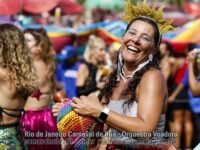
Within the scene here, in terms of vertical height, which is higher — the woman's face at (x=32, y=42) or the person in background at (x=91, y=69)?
the woman's face at (x=32, y=42)

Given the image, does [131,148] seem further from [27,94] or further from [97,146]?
[27,94]

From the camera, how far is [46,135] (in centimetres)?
540

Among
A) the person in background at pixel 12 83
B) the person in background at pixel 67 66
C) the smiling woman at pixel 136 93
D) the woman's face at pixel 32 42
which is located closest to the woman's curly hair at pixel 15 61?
the person in background at pixel 12 83

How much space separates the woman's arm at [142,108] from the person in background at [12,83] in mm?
789

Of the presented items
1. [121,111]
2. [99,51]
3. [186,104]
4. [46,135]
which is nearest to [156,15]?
[121,111]

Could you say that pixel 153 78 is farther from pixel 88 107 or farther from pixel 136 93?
pixel 88 107

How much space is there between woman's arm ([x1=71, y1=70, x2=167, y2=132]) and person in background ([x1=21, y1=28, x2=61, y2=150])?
6.36ft

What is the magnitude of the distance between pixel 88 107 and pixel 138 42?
57cm

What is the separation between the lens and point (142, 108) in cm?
346

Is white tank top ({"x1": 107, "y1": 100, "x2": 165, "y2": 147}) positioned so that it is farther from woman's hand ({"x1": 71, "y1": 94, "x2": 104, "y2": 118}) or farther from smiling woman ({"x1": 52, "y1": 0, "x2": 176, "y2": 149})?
woman's hand ({"x1": 71, "y1": 94, "x2": 104, "y2": 118})

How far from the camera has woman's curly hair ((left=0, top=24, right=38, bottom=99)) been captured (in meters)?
4.22

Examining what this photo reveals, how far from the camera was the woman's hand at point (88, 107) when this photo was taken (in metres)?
3.44

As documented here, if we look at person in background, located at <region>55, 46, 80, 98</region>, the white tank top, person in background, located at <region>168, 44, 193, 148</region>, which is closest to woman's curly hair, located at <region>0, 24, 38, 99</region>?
the white tank top

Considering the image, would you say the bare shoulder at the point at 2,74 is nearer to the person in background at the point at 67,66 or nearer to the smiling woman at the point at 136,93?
the smiling woman at the point at 136,93
